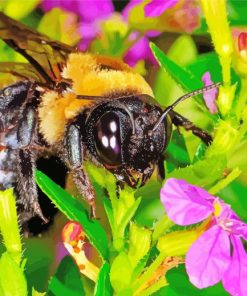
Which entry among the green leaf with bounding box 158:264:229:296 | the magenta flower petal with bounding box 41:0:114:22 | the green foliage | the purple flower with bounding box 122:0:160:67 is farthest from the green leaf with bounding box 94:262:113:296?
the magenta flower petal with bounding box 41:0:114:22

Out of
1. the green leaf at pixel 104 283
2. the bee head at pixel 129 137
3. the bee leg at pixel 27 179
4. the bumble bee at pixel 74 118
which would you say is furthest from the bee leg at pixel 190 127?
the green leaf at pixel 104 283

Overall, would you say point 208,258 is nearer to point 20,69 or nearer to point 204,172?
point 204,172

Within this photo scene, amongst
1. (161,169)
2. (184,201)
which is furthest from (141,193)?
(184,201)

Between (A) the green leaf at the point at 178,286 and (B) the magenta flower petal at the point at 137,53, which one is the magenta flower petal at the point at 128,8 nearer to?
(B) the magenta flower petal at the point at 137,53

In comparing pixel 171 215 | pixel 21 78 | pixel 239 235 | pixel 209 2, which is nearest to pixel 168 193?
pixel 171 215

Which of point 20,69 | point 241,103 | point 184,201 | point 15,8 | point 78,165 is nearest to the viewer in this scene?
point 184,201

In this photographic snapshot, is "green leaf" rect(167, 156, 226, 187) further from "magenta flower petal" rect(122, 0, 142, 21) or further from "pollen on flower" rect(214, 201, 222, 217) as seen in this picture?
"magenta flower petal" rect(122, 0, 142, 21)
